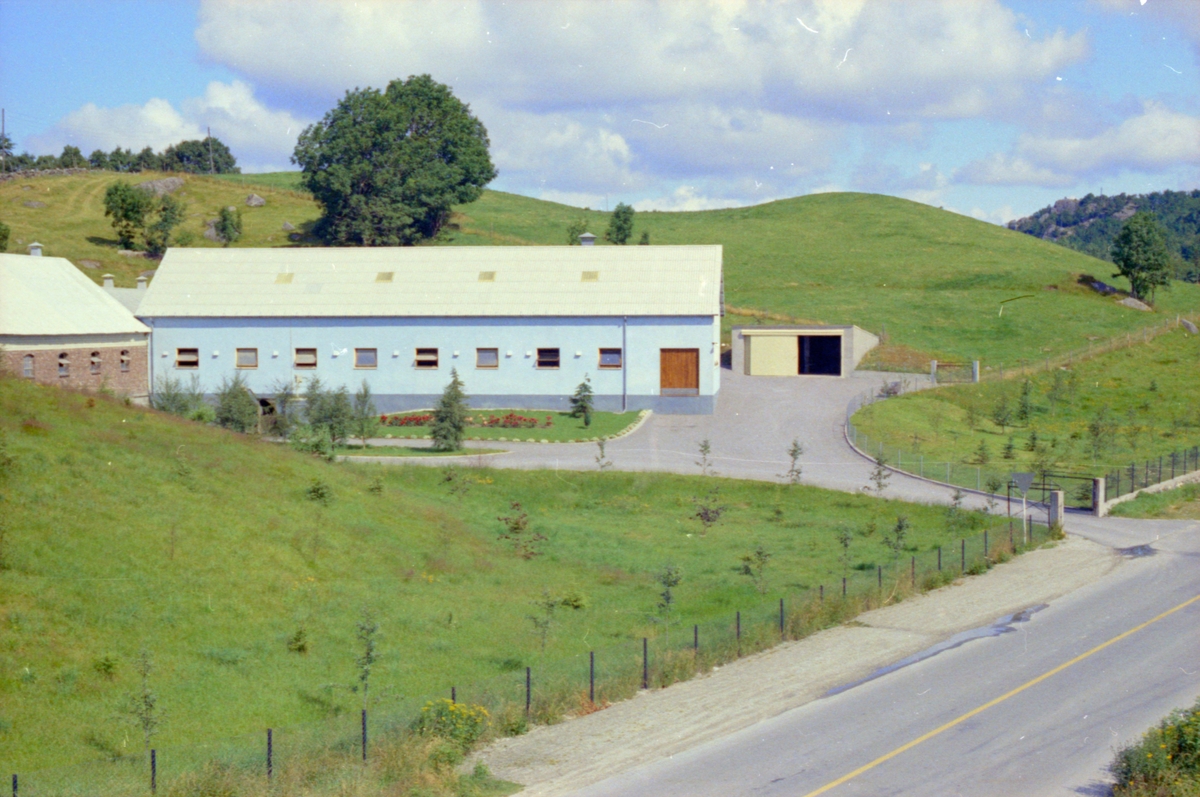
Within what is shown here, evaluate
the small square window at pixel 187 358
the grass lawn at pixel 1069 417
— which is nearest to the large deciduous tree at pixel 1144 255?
the grass lawn at pixel 1069 417

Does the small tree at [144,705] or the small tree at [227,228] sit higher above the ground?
the small tree at [227,228]

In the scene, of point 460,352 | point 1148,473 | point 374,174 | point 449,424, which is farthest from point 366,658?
point 374,174

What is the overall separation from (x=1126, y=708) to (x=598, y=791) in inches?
363

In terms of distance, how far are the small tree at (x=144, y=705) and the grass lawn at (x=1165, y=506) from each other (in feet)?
101

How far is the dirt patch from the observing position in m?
15.9

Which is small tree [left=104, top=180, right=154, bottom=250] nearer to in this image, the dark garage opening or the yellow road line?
the dark garage opening

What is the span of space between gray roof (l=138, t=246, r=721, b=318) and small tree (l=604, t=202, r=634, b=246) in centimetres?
3683

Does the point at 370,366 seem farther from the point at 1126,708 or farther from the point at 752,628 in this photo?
the point at 1126,708

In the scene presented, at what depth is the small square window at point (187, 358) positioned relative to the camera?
55625 mm

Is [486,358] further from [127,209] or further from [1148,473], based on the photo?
[127,209]

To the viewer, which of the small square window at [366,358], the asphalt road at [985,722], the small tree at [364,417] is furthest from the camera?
the small square window at [366,358]

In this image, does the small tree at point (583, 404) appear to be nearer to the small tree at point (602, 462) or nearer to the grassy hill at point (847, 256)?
the small tree at point (602, 462)

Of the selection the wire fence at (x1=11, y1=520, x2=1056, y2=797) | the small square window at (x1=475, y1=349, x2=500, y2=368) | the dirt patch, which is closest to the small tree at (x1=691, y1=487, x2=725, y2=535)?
the wire fence at (x1=11, y1=520, x2=1056, y2=797)

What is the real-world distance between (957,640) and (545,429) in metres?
28.2
